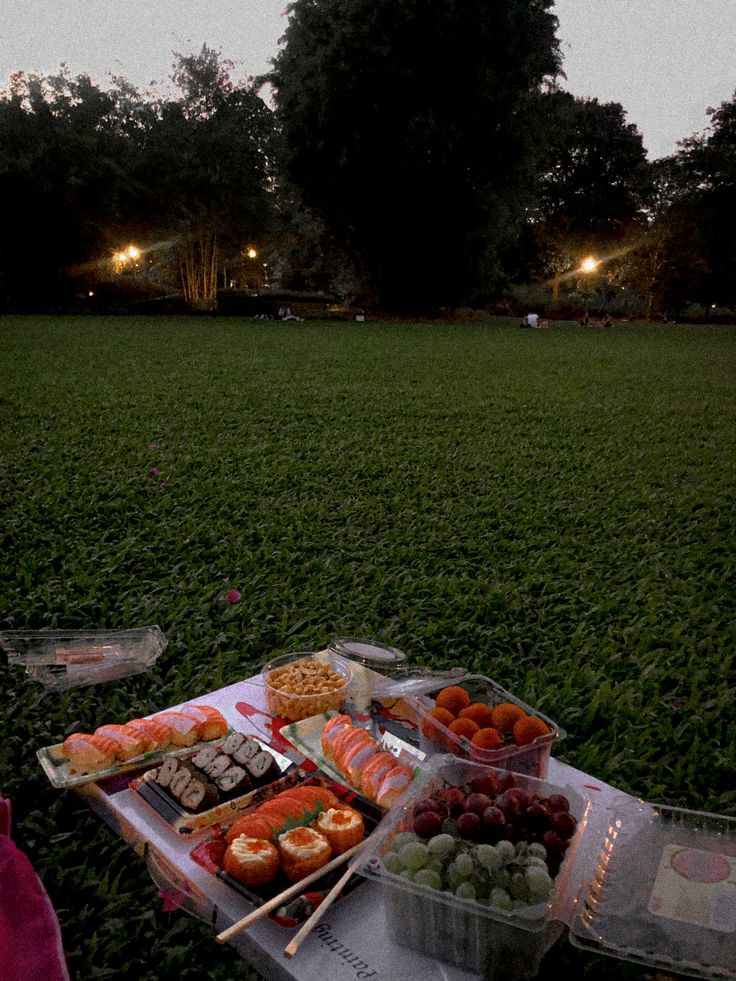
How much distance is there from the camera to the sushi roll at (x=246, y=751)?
8.28 feet

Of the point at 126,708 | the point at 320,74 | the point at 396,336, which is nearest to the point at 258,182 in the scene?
the point at 320,74

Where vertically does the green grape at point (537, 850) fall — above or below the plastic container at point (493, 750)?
above

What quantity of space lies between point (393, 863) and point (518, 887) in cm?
31

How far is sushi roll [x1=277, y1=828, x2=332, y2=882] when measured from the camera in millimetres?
2057

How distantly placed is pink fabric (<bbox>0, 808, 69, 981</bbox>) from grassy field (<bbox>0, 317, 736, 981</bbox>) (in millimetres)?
146

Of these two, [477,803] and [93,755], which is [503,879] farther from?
[93,755]

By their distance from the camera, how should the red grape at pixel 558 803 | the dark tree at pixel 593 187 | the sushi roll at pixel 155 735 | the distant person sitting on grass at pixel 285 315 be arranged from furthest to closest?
the dark tree at pixel 593 187 < the distant person sitting on grass at pixel 285 315 < the sushi roll at pixel 155 735 < the red grape at pixel 558 803

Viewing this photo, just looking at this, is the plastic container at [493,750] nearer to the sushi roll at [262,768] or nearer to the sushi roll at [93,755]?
the sushi roll at [262,768]

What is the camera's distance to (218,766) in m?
2.49

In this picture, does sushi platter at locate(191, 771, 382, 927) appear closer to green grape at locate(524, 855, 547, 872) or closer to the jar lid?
green grape at locate(524, 855, 547, 872)

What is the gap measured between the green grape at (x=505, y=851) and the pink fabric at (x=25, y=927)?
1.12 m

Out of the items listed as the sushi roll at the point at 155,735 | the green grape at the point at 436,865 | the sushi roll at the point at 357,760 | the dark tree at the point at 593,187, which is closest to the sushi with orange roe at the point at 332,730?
the sushi roll at the point at 357,760

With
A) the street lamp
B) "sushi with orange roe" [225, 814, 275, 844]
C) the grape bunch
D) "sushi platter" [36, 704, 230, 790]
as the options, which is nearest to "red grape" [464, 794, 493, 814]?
the grape bunch

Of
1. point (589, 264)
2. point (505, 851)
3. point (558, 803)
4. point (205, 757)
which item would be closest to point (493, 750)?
point (558, 803)
